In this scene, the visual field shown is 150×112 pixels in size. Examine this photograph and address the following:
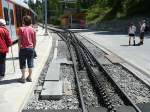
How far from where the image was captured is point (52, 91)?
→ 419 inches

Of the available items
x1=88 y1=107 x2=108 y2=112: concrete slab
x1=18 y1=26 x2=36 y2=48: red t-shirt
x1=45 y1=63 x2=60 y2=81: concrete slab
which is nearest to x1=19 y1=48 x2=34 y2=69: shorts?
x1=18 y1=26 x2=36 y2=48: red t-shirt

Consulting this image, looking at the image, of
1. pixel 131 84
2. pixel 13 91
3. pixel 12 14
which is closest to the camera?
pixel 13 91

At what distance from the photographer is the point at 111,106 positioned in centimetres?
943

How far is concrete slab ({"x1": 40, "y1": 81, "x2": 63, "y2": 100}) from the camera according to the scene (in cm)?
1029

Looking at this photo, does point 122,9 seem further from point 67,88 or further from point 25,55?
point 25,55

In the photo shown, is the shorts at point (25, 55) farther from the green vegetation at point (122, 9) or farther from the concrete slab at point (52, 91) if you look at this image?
the green vegetation at point (122, 9)

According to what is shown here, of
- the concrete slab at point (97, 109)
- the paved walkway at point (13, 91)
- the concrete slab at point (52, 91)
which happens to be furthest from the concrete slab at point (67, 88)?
the concrete slab at point (97, 109)

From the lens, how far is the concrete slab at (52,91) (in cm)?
1029

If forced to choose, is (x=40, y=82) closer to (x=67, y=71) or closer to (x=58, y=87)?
(x=58, y=87)

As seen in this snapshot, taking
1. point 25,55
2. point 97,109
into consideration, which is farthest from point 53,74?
point 97,109

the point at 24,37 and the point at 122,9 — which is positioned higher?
the point at 24,37

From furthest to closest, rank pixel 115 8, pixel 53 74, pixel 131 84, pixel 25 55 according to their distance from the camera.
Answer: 1. pixel 115 8
2. pixel 53 74
3. pixel 131 84
4. pixel 25 55

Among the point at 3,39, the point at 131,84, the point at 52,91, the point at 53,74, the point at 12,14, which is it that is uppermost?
the point at 12,14

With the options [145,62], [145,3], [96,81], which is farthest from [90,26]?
[96,81]
